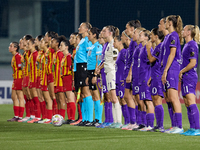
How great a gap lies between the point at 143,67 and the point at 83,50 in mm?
2004

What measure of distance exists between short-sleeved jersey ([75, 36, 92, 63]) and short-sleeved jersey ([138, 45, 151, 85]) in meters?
1.83

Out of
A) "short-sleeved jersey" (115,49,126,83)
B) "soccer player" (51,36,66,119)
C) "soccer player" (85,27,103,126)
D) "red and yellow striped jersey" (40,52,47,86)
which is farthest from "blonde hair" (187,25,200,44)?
"red and yellow striped jersey" (40,52,47,86)

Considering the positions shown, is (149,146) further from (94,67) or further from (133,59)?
(94,67)

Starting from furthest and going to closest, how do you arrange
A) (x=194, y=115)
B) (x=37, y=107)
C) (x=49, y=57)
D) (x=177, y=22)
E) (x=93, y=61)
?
(x=37, y=107), (x=49, y=57), (x=93, y=61), (x=177, y=22), (x=194, y=115)

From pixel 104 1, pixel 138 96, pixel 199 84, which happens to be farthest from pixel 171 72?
pixel 104 1

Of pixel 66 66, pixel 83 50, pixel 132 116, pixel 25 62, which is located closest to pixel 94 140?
pixel 132 116

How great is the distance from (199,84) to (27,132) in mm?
10639

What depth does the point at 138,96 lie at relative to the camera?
7.95 metres

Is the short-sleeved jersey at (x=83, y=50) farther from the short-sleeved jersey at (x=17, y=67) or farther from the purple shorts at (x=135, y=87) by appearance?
the short-sleeved jersey at (x=17, y=67)

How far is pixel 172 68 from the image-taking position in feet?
23.1

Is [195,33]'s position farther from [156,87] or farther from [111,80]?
[111,80]

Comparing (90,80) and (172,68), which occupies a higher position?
(172,68)

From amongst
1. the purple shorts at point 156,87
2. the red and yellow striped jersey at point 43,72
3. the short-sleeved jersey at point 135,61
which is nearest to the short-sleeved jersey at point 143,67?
the short-sleeved jersey at point 135,61

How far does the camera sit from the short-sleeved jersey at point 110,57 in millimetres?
8711
